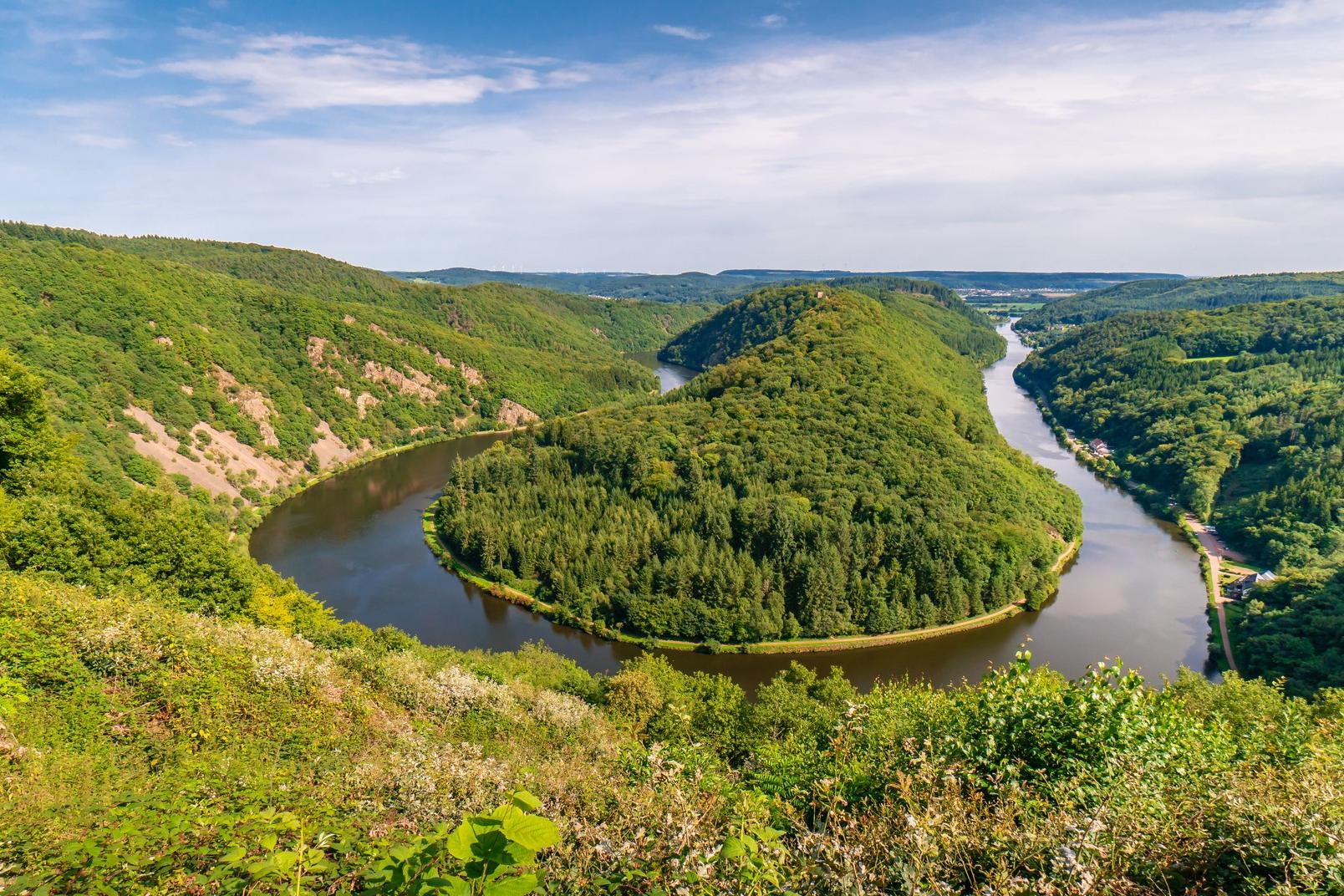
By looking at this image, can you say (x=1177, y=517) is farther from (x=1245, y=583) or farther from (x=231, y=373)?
(x=231, y=373)

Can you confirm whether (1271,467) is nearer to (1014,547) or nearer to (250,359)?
(1014,547)

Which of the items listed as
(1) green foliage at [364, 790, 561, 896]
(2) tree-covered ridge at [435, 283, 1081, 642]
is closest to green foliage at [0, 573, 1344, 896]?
(1) green foliage at [364, 790, 561, 896]

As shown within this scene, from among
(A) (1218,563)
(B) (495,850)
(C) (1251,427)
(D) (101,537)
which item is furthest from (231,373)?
(C) (1251,427)

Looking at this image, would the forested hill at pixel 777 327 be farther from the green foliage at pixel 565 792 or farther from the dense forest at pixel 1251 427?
the green foliage at pixel 565 792

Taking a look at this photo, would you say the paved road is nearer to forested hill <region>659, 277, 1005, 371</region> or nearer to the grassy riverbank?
the grassy riverbank

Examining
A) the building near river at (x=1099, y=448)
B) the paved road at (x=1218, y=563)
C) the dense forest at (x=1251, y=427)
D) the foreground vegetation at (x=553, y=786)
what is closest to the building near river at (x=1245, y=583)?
the paved road at (x=1218, y=563)

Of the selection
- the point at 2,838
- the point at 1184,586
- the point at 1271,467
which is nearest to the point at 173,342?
the point at 2,838
